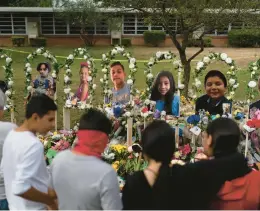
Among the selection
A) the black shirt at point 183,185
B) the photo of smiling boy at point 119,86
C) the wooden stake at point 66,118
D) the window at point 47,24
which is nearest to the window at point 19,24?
the window at point 47,24

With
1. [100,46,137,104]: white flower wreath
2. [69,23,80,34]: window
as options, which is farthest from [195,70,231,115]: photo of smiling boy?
[69,23,80,34]: window

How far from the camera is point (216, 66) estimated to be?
18.2m

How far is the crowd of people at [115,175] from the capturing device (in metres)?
2.24

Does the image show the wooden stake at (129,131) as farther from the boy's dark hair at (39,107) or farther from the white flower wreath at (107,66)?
the boy's dark hair at (39,107)

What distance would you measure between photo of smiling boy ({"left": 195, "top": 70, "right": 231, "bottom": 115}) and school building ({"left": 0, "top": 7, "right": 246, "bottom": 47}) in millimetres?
24406

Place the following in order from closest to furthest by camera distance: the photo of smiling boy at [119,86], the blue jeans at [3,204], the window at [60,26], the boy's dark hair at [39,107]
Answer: the boy's dark hair at [39,107], the blue jeans at [3,204], the photo of smiling boy at [119,86], the window at [60,26]

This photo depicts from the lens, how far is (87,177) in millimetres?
2238

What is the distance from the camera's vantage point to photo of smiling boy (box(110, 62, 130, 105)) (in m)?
6.88

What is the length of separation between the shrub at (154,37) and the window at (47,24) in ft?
26.8

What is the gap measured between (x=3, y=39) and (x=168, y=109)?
89.9ft

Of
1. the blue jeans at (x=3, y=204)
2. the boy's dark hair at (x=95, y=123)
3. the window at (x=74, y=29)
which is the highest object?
the window at (x=74, y=29)

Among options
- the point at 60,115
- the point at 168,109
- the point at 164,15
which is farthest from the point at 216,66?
the point at 168,109

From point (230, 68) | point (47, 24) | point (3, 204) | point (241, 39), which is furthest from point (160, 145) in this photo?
point (47, 24)

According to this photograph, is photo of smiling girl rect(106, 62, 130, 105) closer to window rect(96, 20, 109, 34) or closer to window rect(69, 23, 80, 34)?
window rect(96, 20, 109, 34)
